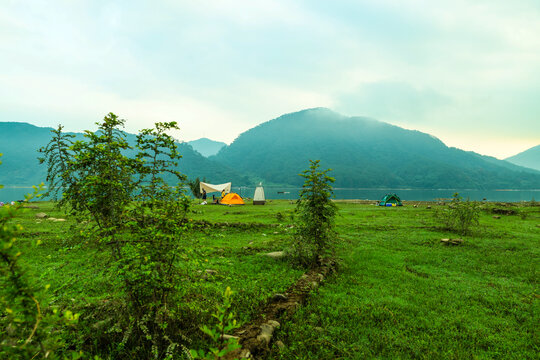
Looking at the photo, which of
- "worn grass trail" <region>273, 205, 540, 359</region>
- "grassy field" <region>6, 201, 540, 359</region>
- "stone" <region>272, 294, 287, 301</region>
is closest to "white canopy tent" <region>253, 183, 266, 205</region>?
"grassy field" <region>6, 201, 540, 359</region>

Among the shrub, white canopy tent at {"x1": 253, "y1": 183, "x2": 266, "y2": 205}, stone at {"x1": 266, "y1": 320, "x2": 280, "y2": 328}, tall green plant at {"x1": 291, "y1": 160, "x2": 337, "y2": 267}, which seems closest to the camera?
stone at {"x1": 266, "y1": 320, "x2": 280, "y2": 328}

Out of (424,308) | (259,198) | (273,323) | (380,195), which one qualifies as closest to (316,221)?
(424,308)

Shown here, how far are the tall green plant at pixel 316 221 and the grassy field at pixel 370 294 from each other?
79 cm

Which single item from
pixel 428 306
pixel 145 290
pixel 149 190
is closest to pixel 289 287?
pixel 428 306

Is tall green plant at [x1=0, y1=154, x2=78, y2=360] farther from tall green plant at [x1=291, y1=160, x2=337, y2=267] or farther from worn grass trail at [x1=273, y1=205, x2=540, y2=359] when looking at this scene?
tall green plant at [x1=291, y1=160, x2=337, y2=267]

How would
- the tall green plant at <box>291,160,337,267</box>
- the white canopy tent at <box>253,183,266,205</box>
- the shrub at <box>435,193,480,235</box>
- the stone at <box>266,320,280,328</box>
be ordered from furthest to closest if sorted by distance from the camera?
the white canopy tent at <box>253,183,266,205</box>, the shrub at <box>435,193,480,235</box>, the tall green plant at <box>291,160,337,267</box>, the stone at <box>266,320,280,328</box>

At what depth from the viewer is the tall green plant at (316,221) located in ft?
30.2

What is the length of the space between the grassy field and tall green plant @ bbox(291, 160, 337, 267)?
0.79 m

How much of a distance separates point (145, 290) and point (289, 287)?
157 inches

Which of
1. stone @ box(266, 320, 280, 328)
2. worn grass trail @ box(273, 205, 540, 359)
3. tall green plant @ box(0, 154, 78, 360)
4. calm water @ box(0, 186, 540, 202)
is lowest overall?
calm water @ box(0, 186, 540, 202)

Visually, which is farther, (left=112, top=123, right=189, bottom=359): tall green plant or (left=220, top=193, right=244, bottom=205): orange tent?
(left=220, top=193, right=244, bottom=205): orange tent

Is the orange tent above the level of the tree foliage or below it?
below

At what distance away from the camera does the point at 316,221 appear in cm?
920

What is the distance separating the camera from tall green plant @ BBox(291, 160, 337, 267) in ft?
30.2
